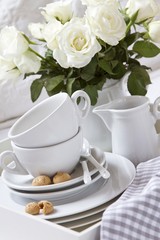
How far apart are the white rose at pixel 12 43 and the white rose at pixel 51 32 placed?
0.15ft

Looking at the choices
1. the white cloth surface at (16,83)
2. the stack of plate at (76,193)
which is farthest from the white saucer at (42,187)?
the white cloth surface at (16,83)

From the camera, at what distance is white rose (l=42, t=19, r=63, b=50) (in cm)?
105

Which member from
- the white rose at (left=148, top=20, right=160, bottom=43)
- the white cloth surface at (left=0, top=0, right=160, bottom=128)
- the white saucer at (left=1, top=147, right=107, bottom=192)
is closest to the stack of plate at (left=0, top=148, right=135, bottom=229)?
the white saucer at (left=1, top=147, right=107, bottom=192)

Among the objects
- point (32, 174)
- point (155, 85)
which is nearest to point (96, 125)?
point (32, 174)

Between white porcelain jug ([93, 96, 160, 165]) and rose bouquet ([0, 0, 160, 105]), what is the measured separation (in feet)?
0.22

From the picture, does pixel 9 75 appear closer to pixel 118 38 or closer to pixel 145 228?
pixel 118 38

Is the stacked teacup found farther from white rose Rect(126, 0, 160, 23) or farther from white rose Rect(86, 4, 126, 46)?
white rose Rect(126, 0, 160, 23)

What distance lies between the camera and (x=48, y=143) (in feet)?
3.16

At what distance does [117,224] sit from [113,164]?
0.81ft

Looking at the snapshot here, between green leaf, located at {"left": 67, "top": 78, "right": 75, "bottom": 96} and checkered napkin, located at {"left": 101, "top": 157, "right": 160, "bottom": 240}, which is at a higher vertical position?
green leaf, located at {"left": 67, "top": 78, "right": 75, "bottom": 96}

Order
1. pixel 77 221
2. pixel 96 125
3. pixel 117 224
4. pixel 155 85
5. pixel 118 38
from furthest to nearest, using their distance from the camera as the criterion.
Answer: pixel 155 85 → pixel 96 125 → pixel 118 38 → pixel 77 221 → pixel 117 224

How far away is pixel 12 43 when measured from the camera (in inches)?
42.1

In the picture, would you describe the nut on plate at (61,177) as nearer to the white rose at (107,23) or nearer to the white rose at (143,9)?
the white rose at (107,23)

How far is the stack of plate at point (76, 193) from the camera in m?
0.91
